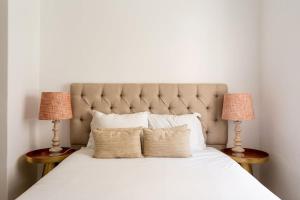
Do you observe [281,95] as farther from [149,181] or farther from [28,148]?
[28,148]

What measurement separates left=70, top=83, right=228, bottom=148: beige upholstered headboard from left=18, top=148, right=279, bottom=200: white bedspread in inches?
23.1

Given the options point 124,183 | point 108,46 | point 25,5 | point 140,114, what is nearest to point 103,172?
point 124,183

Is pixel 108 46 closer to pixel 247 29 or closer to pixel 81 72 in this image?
pixel 81 72

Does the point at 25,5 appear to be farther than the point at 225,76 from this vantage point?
No

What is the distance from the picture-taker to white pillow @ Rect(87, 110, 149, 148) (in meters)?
2.16

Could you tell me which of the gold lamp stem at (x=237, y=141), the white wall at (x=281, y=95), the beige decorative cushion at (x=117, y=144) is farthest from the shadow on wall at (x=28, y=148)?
Answer: the white wall at (x=281, y=95)

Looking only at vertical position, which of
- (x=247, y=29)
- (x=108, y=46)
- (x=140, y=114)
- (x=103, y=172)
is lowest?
(x=103, y=172)

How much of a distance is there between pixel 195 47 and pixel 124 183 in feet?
5.53

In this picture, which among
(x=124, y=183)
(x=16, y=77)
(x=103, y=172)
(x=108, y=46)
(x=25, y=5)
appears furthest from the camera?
(x=108, y=46)

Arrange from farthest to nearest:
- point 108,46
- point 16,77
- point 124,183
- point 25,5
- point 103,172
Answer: point 108,46 < point 25,5 < point 16,77 < point 103,172 < point 124,183

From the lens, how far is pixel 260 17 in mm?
2514

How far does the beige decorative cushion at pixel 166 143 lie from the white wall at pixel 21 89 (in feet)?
3.92

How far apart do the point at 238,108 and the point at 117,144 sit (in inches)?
46.0

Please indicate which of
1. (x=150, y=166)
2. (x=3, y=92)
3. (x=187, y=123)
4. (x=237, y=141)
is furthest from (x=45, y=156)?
(x=237, y=141)
